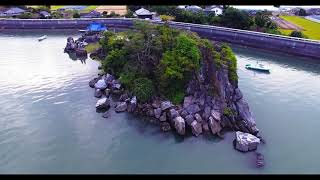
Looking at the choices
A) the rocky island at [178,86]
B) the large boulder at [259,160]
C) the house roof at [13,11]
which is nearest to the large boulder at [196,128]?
the rocky island at [178,86]

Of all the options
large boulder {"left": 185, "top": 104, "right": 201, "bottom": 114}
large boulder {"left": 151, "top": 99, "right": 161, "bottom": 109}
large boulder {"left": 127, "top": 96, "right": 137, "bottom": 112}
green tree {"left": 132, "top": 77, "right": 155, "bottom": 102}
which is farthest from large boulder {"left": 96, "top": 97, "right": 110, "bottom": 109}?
large boulder {"left": 185, "top": 104, "right": 201, "bottom": 114}

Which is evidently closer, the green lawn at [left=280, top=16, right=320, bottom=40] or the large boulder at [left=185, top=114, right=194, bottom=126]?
the large boulder at [left=185, top=114, right=194, bottom=126]

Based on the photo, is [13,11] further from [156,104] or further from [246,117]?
[246,117]

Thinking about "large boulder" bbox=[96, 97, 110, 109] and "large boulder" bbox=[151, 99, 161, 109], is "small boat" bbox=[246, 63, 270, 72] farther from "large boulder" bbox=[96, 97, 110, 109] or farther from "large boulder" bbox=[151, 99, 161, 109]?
"large boulder" bbox=[96, 97, 110, 109]

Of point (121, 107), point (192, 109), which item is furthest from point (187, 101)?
point (121, 107)

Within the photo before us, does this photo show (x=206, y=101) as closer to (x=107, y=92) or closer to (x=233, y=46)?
(x=107, y=92)

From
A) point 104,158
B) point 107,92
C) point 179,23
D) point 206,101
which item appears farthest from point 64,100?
point 179,23

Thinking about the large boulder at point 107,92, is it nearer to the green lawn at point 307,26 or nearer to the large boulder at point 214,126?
the large boulder at point 214,126
